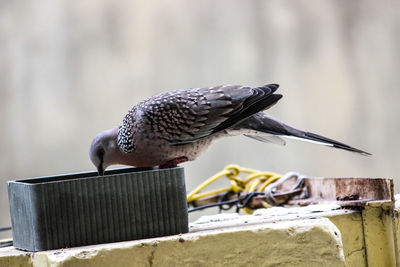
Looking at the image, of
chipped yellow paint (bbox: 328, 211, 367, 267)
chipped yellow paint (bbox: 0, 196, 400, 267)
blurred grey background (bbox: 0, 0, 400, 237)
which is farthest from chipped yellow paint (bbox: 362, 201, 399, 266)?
blurred grey background (bbox: 0, 0, 400, 237)

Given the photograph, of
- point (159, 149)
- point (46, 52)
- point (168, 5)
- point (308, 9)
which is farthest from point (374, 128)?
point (159, 149)

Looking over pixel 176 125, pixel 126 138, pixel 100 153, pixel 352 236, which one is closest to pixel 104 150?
pixel 100 153

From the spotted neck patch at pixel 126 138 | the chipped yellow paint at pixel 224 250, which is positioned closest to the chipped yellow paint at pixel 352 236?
the chipped yellow paint at pixel 224 250

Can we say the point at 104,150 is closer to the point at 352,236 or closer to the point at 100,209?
the point at 100,209

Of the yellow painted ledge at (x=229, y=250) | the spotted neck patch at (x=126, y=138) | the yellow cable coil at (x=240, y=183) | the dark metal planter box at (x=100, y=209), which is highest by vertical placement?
the spotted neck patch at (x=126, y=138)

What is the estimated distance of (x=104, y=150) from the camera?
9.08 ft

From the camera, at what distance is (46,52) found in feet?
19.1

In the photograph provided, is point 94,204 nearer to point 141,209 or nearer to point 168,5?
point 141,209

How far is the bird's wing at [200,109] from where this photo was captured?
264 centimetres

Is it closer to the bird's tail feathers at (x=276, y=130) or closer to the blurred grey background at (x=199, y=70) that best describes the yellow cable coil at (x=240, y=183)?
the bird's tail feathers at (x=276, y=130)

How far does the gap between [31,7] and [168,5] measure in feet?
3.77

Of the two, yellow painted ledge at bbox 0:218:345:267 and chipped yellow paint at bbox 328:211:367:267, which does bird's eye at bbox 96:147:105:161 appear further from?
chipped yellow paint at bbox 328:211:367:267

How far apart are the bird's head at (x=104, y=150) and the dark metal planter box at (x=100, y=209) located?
657 mm

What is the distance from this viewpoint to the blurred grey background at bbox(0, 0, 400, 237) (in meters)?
5.77
